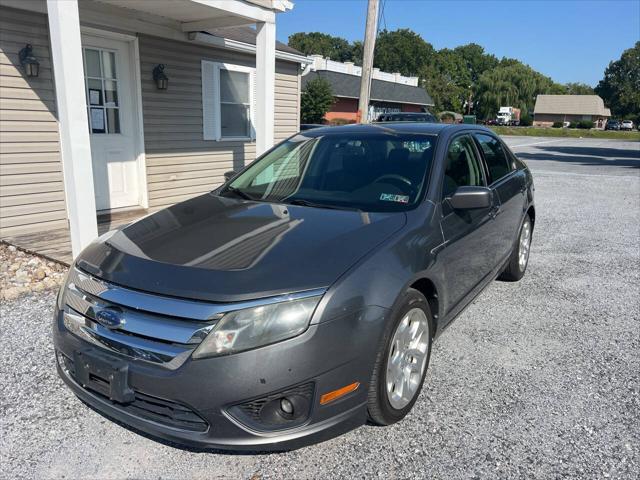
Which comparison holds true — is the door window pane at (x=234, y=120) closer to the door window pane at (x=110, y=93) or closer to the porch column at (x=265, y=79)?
the porch column at (x=265, y=79)

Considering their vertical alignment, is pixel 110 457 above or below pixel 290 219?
below

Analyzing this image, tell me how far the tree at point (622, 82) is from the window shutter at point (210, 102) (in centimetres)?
10663

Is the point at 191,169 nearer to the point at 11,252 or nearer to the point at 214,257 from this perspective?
the point at 11,252

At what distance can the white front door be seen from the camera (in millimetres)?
6793

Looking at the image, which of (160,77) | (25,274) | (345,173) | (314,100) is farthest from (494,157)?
(314,100)

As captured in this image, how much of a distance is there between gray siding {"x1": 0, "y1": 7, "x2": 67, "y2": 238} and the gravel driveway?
7.64ft

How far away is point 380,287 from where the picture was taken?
236cm

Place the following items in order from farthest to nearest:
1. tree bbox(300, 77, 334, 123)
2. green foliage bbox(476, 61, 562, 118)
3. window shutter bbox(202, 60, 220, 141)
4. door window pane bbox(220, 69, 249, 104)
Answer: green foliage bbox(476, 61, 562, 118) < tree bbox(300, 77, 334, 123) < door window pane bbox(220, 69, 249, 104) < window shutter bbox(202, 60, 220, 141)

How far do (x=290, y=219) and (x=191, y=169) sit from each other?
5933 mm

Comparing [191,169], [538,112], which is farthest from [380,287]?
[538,112]

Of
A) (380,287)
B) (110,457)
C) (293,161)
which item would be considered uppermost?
(293,161)

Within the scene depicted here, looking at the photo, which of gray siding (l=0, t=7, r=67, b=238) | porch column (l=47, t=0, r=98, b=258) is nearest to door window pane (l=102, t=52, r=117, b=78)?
gray siding (l=0, t=7, r=67, b=238)

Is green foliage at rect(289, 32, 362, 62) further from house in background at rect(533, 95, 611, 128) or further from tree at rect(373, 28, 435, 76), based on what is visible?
house in background at rect(533, 95, 611, 128)

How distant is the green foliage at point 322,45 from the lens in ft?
324
